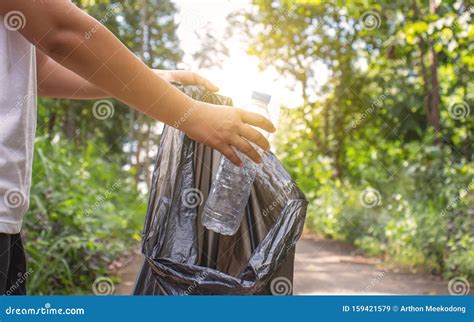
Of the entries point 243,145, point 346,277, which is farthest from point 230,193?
point 346,277

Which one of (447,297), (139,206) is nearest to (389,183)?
(139,206)

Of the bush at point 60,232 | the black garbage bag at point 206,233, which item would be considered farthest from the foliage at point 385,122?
the black garbage bag at point 206,233

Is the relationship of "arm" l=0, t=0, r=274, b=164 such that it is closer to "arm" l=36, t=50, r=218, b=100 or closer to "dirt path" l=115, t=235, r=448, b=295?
"arm" l=36, t=50, r=218, b=100

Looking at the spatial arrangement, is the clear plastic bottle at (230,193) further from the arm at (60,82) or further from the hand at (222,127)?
the hand at (222,127)

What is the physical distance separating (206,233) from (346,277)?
4.91 m

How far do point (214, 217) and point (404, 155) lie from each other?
23.9 feet

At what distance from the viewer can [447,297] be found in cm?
204

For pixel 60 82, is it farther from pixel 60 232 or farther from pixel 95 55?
pixel 60 232

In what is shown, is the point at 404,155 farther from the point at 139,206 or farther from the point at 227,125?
the point at 227,125

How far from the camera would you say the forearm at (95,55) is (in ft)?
3.64

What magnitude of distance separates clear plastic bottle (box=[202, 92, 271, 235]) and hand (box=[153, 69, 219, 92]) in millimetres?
191

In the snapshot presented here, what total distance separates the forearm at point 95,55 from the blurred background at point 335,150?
0.70 metres

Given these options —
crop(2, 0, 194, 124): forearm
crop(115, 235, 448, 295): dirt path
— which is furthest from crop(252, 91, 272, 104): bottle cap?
crop(115, 235, 448, 295): dirt path

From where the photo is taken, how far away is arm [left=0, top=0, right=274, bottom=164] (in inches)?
43.7
